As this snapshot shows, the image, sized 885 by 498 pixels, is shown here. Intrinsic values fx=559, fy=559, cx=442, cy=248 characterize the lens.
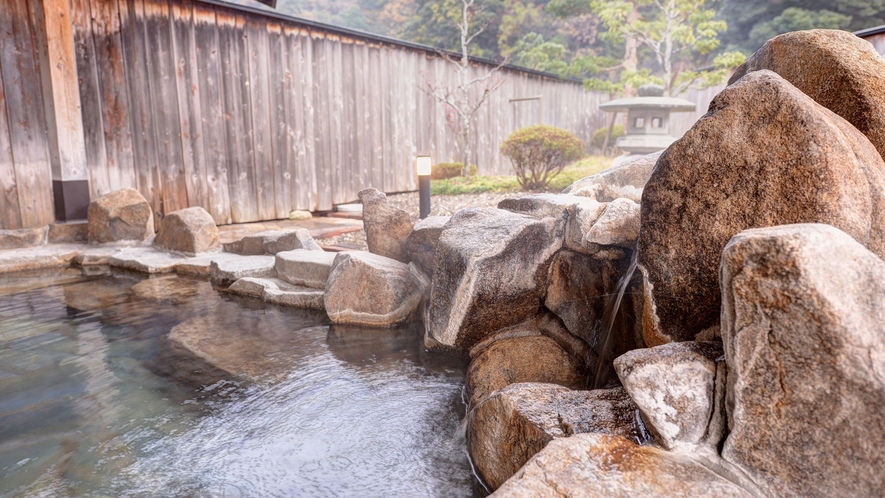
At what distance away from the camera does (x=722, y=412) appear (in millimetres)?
1743

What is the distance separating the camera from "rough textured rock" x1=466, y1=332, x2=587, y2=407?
313 centimetres

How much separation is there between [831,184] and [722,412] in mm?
896

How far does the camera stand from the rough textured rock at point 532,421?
2084 mm

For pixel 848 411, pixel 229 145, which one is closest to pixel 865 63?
pixel 848 411

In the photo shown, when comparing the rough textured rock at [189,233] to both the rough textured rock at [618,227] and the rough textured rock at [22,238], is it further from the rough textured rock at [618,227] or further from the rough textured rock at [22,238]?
the rough textured rock at [618,227]

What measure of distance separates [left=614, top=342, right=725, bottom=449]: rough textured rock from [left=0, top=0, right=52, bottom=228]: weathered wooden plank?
7163 millimetres

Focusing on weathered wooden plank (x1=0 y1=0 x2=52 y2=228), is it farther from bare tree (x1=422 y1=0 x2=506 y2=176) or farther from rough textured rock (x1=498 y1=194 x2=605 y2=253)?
bare tree (x1=422 y1=0 x2=506 y2=176)

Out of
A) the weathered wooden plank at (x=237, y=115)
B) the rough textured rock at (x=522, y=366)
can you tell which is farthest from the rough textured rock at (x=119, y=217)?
the rough textured rock at (x=522, y=366)

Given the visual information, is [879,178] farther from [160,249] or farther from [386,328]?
[160,249]

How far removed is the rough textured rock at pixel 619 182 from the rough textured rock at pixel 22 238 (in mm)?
6140

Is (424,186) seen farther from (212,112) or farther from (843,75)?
(843,75)

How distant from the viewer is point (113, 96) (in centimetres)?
687

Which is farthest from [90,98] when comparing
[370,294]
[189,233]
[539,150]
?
[539,150]

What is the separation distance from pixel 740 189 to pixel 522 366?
1.55 metres
